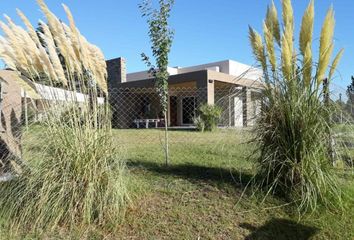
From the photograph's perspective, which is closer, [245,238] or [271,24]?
[245,238]

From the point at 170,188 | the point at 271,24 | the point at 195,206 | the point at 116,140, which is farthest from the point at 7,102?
the point at 271,24

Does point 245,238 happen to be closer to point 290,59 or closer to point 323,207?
point 323,207

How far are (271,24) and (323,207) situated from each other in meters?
2.39

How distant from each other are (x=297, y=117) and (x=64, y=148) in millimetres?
2768

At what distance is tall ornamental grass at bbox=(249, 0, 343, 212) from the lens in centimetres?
374

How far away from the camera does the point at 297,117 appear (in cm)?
380

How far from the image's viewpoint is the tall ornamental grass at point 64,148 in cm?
344

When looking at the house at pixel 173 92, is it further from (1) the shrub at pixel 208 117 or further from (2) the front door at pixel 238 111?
(2) the front door at pixel 238 111

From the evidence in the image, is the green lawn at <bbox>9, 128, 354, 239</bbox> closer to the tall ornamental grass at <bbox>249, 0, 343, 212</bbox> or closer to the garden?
the garden

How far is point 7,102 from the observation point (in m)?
5.48

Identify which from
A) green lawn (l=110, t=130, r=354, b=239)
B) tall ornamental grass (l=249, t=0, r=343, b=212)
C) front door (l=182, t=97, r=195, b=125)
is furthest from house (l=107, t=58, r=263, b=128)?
tall ornamental grass (l=249, t=0, r=343, b=212)

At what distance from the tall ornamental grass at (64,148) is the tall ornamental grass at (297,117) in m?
1.91

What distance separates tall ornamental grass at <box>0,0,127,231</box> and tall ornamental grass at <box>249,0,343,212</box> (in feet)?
6.26

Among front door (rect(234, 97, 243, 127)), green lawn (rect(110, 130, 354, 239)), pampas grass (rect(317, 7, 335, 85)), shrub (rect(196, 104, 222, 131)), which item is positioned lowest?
green lawn (rect(110, 130, 354, 239))
